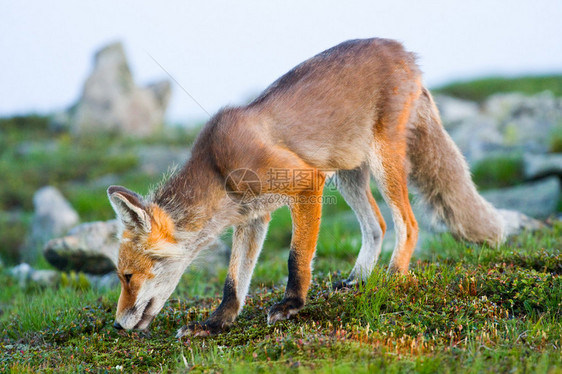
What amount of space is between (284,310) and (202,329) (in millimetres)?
873

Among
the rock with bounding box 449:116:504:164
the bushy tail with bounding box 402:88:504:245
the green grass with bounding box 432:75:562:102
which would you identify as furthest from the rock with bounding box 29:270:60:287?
the green grass with bounding box 432:75:562:102

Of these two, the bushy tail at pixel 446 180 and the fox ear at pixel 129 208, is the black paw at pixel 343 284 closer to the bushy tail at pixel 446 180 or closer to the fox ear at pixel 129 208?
the bushy tail at pixel 446 180

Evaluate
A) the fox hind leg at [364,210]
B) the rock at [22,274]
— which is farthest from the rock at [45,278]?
the fox hind leg at [364,210]

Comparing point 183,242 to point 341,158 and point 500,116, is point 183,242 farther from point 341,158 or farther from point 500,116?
point 500,116

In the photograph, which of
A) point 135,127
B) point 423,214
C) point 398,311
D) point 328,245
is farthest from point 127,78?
point 398,311

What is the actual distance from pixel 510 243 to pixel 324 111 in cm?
340

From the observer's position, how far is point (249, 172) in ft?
17.2

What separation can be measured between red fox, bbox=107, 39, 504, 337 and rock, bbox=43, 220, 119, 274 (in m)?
3.66

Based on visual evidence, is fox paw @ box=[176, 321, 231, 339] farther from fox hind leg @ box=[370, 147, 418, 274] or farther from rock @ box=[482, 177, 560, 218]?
rock @ box=[482, 177, 560, 218]

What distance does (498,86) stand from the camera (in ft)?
99.8

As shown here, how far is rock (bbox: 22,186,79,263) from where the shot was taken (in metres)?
11.5

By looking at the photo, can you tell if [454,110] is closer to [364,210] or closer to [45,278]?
[364,210]

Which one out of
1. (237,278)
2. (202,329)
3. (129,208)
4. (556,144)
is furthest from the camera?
(556,144)

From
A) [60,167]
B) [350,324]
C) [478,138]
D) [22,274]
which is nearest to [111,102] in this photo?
[60,167]
